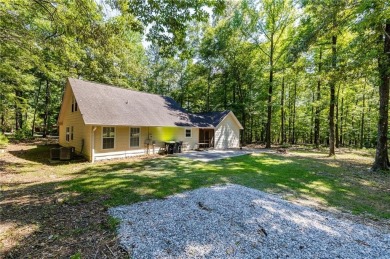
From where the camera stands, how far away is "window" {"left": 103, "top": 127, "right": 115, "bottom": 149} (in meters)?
12.1

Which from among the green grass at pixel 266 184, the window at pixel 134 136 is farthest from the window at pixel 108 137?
the green grass at pixel 266 184

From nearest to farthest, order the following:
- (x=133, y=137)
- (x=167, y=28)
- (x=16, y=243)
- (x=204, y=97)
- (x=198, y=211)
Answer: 1. (x=16, y=243)
2. (x=198, y=211)
3. (x=167, y=28)
4. (x=133, y=137)
5. (x=204, y=97)

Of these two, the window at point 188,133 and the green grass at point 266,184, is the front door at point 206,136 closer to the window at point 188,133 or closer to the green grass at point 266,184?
the window at point 188,133

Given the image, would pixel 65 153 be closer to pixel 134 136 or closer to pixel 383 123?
pixel 134 136

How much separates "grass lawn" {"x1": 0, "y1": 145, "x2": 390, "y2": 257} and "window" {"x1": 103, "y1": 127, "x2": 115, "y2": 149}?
1745mm

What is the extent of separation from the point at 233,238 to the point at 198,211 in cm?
119

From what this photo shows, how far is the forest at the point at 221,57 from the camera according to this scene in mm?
6535

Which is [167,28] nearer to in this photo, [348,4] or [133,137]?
[348,4]

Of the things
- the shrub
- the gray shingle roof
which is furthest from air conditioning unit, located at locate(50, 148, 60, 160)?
the shrub

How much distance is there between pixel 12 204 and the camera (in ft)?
16.4

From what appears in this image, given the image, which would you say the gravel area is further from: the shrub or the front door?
the shrub

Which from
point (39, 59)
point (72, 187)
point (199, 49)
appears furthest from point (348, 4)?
point (199, 49)

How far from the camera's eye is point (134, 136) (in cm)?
1378

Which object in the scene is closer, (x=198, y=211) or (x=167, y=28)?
(x=198, y=211)
